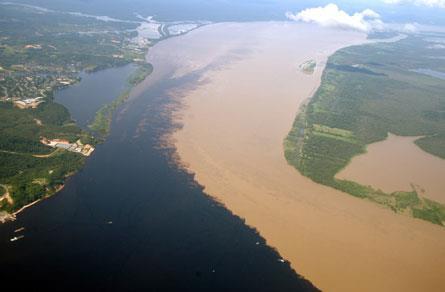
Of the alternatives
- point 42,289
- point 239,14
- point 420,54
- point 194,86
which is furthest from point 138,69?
point 239,14

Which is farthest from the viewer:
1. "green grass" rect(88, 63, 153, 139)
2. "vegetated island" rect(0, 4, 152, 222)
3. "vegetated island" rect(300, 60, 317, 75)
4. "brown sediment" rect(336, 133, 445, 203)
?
"vegetated island" rect(300, 60, 317, 75)

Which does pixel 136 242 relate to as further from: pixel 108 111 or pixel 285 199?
pixel 108 111

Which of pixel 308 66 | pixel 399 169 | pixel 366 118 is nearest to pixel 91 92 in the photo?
pixel 366 118

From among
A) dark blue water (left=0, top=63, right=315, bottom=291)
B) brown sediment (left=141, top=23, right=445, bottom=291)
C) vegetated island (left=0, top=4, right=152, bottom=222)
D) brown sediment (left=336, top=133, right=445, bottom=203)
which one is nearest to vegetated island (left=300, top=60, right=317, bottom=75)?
brown sediment (left=141, top=23, right=445, bottom=291)

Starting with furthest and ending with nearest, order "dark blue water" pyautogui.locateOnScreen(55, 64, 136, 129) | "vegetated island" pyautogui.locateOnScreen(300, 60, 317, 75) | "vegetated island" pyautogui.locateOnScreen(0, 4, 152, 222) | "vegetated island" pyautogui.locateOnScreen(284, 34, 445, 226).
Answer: "vegetated island" pyautogui.locateOnScreen(300, 60, 317, 75), "dark blue water" pyautogui.locateOnScreen(55, 64, 136, 129), "vegetated island" pyautogui.locateOnScreen(284, 34, 445, 226), "vegetated island" pyautogui.locateOnScreen(0, 4, 152, 222)

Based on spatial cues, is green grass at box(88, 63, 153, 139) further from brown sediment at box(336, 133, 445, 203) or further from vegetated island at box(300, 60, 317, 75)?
vegetated island at box(300, 60, 317, 75)
